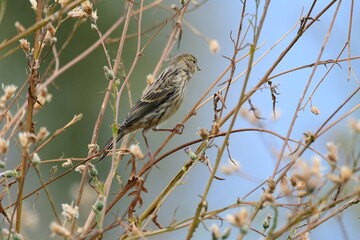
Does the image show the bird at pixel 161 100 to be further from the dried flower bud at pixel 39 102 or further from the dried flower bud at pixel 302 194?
the dried flower bud at pixel 302 194

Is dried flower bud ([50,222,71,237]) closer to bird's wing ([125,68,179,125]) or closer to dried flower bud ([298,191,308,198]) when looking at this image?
dried flower bud ([298,191,308,198])

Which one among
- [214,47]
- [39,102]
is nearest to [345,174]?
[214,47]

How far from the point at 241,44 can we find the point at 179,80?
2.61m

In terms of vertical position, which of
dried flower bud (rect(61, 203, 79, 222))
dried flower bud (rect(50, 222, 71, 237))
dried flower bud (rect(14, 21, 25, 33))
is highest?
dried flower bud (rect(14, 21, 25, 33))

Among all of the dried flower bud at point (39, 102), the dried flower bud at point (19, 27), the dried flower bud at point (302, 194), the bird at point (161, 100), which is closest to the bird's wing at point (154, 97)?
the bird at point (161, 100)

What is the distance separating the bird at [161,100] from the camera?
170 inches

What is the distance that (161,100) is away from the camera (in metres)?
4.59

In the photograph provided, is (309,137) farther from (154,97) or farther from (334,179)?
(154,97)

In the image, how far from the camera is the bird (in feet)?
14.2

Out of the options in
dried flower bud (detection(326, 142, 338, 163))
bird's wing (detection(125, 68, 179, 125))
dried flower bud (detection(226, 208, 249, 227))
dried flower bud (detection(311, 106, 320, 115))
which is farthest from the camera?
bird's wing (detection(125, 68, 179, 125))

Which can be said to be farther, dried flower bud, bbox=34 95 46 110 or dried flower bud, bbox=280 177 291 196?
dried flower bud, bbox=34 95 46 110

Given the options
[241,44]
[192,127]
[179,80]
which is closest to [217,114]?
[241,44]

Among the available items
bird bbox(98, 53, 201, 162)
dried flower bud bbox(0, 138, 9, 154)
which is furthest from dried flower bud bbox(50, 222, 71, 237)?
bird bbox(98, 53, 201, 162)

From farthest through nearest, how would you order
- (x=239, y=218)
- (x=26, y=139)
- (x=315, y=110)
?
(x=315, y=110)
(x=26, y=139)
(x=239, y=218)
